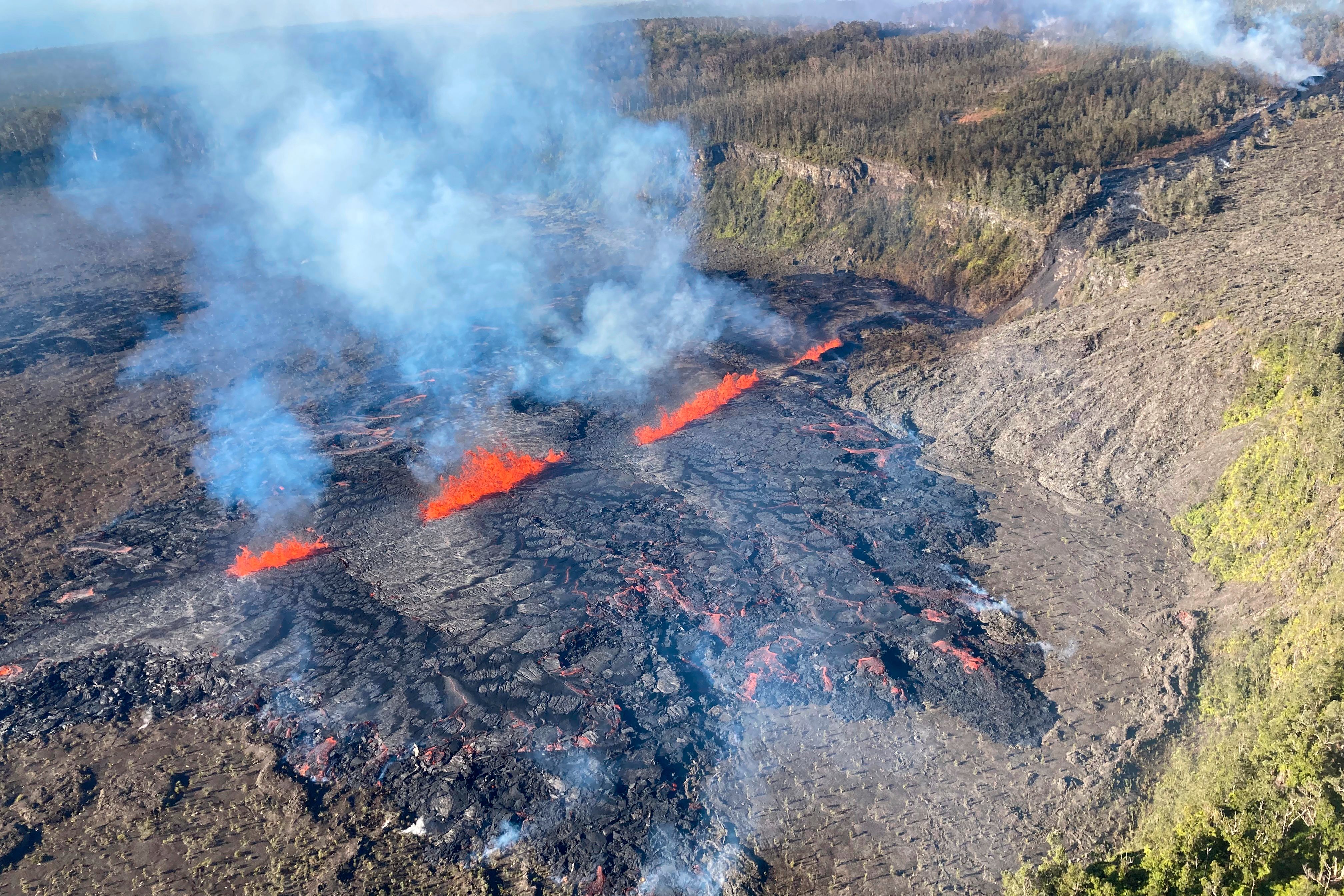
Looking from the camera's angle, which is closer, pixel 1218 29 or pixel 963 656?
pixel 963 656

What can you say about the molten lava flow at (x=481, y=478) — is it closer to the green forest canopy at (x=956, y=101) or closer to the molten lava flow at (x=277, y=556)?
the molten lava flow at (x=277, y=556)

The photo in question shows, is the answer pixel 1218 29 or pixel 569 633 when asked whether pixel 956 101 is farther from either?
pixel 569 633

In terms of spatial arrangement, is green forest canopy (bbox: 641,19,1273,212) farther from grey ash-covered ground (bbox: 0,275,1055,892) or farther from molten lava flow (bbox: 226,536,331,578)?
molten lava flow (bbox: 226,536,331,578)

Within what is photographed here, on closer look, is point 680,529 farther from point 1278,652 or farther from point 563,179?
point 563,179

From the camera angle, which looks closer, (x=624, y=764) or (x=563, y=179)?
(x=624, y=764)

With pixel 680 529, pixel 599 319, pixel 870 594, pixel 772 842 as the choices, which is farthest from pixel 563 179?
pixel 772 842

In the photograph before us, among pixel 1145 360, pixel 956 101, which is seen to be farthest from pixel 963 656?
pixel 956 101

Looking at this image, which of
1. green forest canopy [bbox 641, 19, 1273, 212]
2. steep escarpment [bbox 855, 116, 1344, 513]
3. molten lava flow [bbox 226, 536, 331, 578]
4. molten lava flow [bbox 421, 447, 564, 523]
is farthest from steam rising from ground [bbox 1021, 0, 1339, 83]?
molten lava flow [bbox 226, 536, 331, 578]
